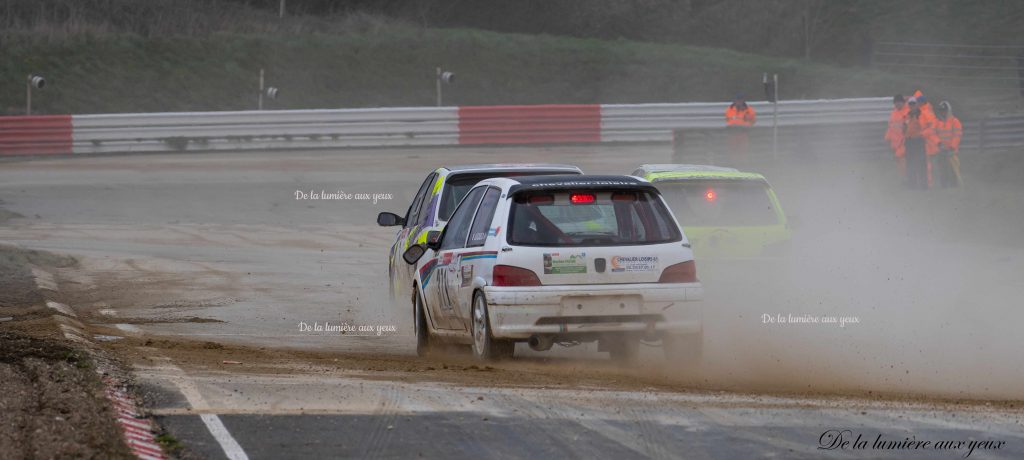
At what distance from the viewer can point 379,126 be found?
39031 millimetres

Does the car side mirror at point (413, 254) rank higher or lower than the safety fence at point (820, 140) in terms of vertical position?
lower

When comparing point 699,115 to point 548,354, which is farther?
point 699,115

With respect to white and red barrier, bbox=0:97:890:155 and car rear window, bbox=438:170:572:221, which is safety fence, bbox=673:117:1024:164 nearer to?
white and red barrier, bbox=0:97:890:155

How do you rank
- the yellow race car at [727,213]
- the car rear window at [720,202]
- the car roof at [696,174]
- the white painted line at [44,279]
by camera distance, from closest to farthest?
the yellow race car at [727,213] → the car rear window at [720,202] → the car roof at [696,174] → the white painted line at [44,279]

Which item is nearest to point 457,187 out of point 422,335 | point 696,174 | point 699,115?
point 422,335

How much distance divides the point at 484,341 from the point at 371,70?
4087 centimetres

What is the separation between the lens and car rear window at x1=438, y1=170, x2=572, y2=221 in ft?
42.2

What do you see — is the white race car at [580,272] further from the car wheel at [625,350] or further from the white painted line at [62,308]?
the white painted line at [62,308]

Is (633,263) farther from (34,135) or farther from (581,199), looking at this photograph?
(34,135)

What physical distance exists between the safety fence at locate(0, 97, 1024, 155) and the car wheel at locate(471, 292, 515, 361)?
27.8 meters

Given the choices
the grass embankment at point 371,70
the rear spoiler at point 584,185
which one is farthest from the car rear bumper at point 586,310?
the grass embankment at point 371,70

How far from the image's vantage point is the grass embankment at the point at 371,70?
4538cm

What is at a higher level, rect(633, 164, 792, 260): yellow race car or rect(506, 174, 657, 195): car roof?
rect(506, 174, 657, 195): car roof

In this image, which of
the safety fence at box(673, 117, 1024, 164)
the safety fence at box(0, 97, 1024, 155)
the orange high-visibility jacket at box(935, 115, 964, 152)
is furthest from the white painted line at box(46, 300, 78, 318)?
the safety fence at box(0, 97, 1024, 155)
